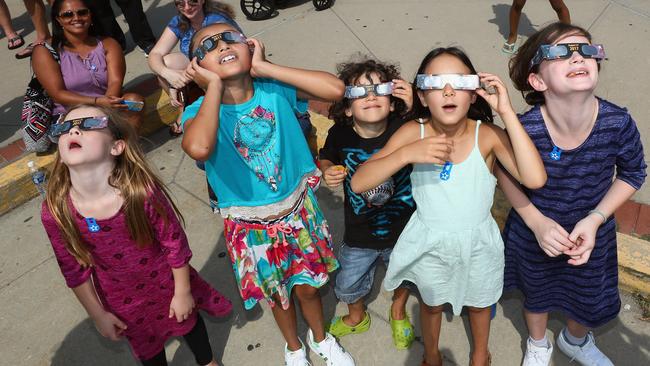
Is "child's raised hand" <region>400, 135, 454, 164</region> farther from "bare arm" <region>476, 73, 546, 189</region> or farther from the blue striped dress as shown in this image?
the blue striped dress

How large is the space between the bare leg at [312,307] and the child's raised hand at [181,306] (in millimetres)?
550

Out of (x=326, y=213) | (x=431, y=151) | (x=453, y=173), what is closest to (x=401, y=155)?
(x=431, y=151)

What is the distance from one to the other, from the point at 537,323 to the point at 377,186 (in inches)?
45.9

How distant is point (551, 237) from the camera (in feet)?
6.98

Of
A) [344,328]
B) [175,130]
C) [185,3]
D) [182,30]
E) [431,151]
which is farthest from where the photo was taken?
[175,130]

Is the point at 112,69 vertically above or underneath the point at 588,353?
above

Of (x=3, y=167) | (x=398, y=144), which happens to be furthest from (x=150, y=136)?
(x=398, y=144)

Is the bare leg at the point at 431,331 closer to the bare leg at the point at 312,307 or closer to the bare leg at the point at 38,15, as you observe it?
the bare leg at the point at 312,307

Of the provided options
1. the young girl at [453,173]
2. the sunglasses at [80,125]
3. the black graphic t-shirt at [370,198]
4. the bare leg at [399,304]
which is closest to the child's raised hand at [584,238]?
the young girl at [453,173]

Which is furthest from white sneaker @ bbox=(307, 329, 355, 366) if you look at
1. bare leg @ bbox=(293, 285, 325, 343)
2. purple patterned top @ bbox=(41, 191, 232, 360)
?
purple patterned top @ bbox=(41, 191, 232, 360)

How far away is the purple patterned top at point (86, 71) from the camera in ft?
13.4

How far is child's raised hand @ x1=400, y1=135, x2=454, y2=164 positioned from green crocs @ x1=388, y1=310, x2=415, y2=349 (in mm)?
1340

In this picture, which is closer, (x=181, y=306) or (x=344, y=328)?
(x=181, y=306)

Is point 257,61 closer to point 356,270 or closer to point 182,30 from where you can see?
point 356,270
